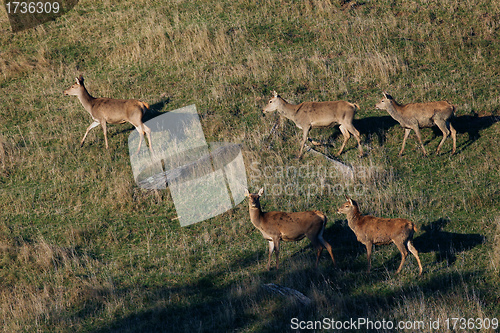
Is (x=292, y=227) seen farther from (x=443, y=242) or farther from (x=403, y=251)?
(x=443, y=242)

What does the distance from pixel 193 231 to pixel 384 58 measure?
1010cm

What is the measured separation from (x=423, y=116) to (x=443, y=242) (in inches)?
186

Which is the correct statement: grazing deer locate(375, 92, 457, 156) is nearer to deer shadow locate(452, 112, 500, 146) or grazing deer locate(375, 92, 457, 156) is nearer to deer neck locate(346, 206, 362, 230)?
deer shadow locate(452, 112, 500, 146)

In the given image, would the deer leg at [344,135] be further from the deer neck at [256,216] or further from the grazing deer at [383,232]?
the deer neck at [256,216]

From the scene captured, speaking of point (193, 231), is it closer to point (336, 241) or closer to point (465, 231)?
point (336, 241)

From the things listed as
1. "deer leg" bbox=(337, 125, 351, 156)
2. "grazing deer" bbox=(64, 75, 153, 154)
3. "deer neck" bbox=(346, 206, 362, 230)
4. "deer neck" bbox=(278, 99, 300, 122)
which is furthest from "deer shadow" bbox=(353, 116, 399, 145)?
"grazing deer" bbox=(64, 75, 153, 154)

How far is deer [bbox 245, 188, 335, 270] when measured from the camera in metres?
12.3

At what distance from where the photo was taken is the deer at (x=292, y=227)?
1228cm

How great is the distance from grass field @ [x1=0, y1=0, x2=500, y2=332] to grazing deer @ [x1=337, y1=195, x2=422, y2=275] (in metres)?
0.56

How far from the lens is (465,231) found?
1338cm

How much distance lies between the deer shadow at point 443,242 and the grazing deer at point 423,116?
3.73 metres

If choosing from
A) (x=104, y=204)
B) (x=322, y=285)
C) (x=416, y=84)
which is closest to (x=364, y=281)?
(x=322, y=285)

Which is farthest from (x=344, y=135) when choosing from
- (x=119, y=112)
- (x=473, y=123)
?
(x=119, y=112)

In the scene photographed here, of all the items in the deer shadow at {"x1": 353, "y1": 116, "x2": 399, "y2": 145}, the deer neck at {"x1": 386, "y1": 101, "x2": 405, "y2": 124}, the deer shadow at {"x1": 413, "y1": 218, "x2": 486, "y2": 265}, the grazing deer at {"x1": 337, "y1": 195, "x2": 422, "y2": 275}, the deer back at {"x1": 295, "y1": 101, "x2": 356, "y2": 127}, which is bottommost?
the deer shadow at {"x1": 413, "y1": 218, "x2": 486, "y2": 265}
